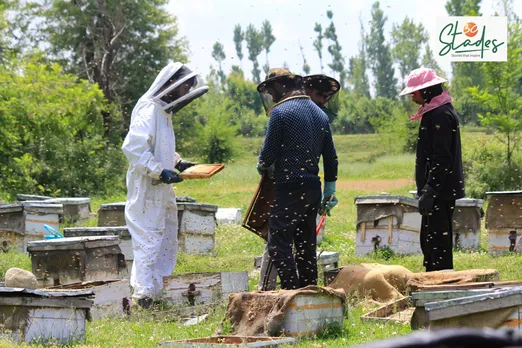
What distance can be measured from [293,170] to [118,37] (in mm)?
28078

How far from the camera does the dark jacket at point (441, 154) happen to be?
6176mm

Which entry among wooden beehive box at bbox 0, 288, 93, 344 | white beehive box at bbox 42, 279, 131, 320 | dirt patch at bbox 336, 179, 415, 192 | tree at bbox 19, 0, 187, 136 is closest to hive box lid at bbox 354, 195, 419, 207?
white beehive box at bbox 42, 279, 131, 320

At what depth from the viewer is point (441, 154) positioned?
243 inches

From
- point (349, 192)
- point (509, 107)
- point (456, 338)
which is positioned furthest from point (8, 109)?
point (456, 338)

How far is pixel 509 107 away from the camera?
18.9 metres

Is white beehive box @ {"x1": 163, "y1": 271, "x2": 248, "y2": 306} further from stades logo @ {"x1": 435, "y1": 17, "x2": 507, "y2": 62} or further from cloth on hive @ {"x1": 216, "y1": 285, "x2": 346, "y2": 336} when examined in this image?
stades logo @ {"x1": 435, "y1": 17, "x2": 507, "y2": 62}

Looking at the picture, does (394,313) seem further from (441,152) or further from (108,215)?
(108,215)

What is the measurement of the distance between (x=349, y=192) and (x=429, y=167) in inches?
511

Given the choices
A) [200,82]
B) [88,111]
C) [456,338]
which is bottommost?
[456,338]

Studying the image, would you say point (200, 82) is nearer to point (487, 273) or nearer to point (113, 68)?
point (487, 273)

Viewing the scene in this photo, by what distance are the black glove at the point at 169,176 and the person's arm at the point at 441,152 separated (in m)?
1.89

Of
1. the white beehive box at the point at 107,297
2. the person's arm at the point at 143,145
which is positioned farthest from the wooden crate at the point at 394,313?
the person's arm at the point at 143,145

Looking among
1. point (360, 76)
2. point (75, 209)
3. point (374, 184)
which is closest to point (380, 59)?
point (360, 76)

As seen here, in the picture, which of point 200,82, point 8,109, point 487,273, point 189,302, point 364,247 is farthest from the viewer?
point 8,109
